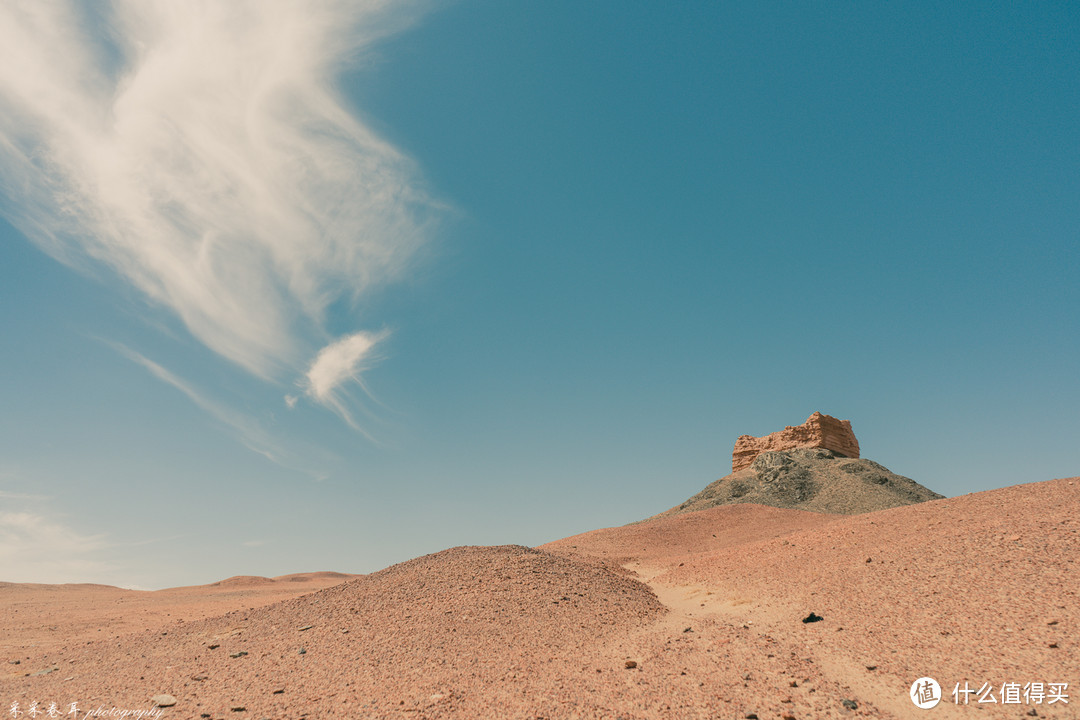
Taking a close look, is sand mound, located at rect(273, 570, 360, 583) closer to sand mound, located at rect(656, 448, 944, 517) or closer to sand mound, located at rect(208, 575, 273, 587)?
sand mound, located at rect(208, 575, 273, 587)

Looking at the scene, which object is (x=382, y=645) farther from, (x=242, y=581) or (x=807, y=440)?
(x=807, y=440)

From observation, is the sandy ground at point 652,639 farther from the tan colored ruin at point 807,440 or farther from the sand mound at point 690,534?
the tan colored ruin at point 807,440

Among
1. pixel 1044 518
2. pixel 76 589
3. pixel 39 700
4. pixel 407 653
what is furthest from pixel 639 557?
pixel 76 589

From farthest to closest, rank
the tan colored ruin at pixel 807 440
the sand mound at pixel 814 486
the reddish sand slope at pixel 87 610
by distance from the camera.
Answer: the tan colored ruin at pixel 807 440 < the sand mound at pixel 814 486 < the reddish sand slope at pixel 87 610

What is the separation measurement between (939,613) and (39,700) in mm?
15266

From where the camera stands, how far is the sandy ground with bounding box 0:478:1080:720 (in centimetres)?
762

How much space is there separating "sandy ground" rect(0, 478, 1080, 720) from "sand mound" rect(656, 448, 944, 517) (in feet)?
72.6

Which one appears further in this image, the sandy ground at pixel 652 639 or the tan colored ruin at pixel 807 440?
the tan colored ruin at pixel 807 440

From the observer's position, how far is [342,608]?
13047 millimetres

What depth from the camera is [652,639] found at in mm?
10086

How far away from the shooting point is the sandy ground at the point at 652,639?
7617 millimetres

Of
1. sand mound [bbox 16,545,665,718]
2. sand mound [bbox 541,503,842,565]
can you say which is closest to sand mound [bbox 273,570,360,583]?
sand mound [bbox 541,503,842,565]

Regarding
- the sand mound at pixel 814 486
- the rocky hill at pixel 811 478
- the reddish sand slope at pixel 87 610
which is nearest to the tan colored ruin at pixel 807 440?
the rocky hill at pixel 811 478

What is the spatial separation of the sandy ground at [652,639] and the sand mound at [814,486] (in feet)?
72.6
